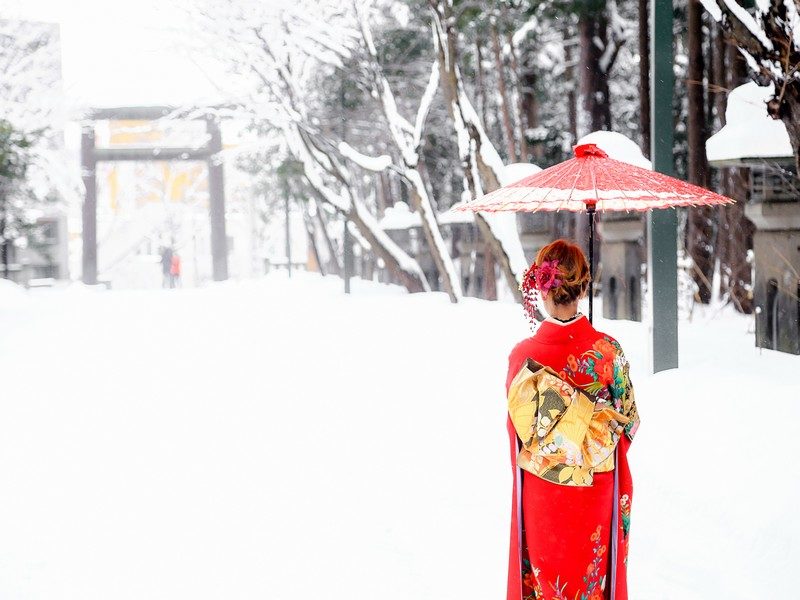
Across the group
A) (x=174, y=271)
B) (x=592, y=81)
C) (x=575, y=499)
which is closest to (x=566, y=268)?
(x=575, y=499)

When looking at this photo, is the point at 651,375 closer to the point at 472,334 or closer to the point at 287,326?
the point at 472,334

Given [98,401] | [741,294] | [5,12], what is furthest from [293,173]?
[98,401]

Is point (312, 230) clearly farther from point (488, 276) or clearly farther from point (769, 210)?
point (769, 210)

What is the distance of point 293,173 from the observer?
2238 centimetres

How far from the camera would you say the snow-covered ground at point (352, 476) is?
425cm

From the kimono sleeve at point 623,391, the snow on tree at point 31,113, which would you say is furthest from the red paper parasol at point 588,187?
the snow on tree at point 31,113

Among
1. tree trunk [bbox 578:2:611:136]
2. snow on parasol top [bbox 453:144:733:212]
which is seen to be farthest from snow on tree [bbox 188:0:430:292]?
snow on parasol top [bbox 453:144:733:212]

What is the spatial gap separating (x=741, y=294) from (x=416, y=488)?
9317mm

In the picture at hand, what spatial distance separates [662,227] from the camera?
711 centimetres

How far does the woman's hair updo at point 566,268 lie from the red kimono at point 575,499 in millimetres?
89

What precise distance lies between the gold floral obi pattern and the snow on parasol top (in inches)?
47.5

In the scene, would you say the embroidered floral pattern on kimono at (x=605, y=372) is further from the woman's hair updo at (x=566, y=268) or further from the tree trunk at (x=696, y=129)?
the tree trunk at (x=696, y=129)

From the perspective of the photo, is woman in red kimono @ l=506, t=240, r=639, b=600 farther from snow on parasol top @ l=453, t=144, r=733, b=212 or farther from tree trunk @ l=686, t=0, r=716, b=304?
tree trunk @ l=686, t=0, r=716, b=304

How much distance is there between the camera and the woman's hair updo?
284 centimetres
